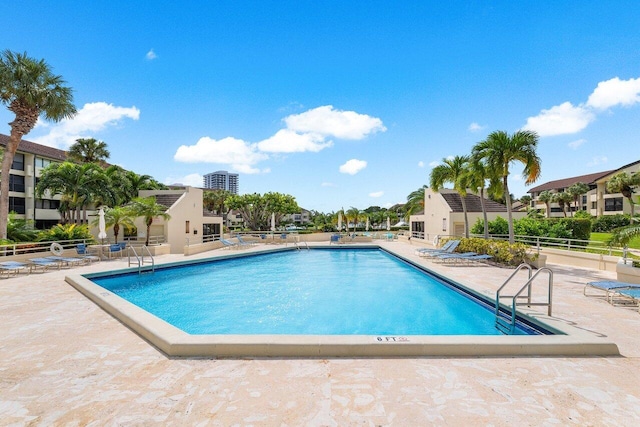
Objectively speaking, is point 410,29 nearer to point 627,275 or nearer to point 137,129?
point 627,275

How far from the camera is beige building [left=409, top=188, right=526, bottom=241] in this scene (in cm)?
2673

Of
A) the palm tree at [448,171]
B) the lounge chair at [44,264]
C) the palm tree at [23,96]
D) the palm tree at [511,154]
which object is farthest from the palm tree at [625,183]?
the palm tree at [23,96]

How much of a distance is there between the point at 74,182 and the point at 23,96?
965cm

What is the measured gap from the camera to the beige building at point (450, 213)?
26734 millimetres

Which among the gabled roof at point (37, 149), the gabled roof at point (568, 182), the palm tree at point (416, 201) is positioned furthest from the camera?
the gabled roof at point (568, 182)

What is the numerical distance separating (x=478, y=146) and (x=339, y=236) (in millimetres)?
14285

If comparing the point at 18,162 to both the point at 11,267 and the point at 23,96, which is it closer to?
the point at 23,96

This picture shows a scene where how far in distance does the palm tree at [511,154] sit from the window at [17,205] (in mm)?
41337

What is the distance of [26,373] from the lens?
4.31 m

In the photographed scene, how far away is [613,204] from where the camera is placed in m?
48.6

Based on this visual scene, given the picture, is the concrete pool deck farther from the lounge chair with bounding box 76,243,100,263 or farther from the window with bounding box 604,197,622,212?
the window with bounding box 604,197,622,212

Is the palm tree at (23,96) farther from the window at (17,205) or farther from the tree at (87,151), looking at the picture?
the window at (17,205)

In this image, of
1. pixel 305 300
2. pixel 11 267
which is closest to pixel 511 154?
pixel 305 300

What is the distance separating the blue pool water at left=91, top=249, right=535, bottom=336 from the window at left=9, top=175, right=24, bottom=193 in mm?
27818
